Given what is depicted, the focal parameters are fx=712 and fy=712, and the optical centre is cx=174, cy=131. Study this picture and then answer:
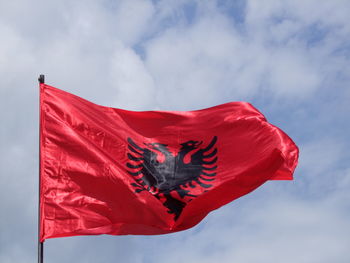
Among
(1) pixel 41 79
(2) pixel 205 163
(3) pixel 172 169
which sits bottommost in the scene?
(3) pixel 172 169

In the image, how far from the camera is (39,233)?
22172mm

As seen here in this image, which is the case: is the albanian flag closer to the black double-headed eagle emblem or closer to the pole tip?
the black double-headed eagle emblem

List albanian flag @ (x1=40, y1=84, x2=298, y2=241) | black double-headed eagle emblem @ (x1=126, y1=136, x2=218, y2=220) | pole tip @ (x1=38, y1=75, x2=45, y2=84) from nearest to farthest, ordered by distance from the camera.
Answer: albanian flag @ (x1=40, y1=84, x2=298, y2=241)
pole tip @ (x1=38, y1=75, x2=45, y2=84)
black double-headed eagle emblem @ (x1=126, y1=136, x2=218, y2=220)

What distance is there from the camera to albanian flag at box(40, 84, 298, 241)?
23.6 meters

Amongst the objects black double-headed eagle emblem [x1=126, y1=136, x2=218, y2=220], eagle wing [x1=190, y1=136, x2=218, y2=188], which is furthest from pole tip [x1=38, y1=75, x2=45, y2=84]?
eagle wing [x1=190, y1=136, x2=218, y2=188]

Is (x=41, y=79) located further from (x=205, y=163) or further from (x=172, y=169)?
(x=205, y=163)

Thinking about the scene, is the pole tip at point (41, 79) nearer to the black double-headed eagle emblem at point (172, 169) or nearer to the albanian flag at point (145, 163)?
the albanian flag at point (145, 163)

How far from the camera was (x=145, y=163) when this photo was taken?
85.8ft

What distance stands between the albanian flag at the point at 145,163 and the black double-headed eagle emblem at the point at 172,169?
0.04 meters

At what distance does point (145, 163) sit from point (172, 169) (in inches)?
41.4

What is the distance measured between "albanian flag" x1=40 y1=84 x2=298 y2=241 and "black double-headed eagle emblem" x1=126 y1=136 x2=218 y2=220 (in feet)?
0.12

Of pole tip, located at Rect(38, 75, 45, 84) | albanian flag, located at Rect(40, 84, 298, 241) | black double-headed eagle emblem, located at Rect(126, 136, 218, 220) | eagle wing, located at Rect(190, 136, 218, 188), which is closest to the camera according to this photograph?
albanian flag, located at Rect(40, 84, 298, 241)

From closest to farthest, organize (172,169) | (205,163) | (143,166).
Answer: (143,166), (172,169), (205,163)

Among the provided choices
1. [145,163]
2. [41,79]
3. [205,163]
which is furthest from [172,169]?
[41,79]
